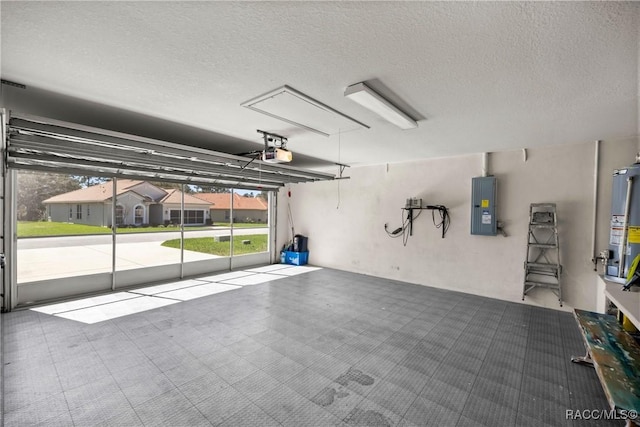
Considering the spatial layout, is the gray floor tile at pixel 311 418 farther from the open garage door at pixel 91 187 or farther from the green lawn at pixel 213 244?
the green lawn at pixel 213 244

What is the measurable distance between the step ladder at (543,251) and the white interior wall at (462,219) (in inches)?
4.9

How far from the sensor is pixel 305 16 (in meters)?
1.54

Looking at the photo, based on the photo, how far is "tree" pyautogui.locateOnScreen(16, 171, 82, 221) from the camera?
4453 millimetres

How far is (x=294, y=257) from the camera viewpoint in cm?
799

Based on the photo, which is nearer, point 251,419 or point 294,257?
point 251,419

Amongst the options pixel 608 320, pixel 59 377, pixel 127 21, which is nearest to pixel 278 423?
pixel 59 377

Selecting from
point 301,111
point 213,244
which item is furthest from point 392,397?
point 213,244

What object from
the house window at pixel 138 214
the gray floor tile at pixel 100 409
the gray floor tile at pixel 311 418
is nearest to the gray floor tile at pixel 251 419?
the gray floor tile at pixel 311 418

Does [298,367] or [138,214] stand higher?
[138,214]

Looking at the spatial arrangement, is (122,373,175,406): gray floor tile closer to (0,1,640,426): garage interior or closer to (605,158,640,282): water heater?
(0,1,640,426): garage interior

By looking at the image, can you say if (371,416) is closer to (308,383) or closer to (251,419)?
(308,383)

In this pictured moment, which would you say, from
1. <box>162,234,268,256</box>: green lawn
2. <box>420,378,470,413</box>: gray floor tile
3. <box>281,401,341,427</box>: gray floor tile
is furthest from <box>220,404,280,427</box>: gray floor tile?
<box>162,234,268,256</box>: green lawn

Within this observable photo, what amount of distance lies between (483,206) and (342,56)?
423 centimetres

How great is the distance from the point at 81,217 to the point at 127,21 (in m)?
7.93
